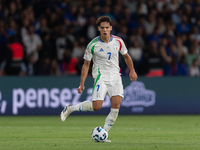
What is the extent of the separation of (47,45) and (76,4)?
2821 millimetres

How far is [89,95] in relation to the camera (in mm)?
15141

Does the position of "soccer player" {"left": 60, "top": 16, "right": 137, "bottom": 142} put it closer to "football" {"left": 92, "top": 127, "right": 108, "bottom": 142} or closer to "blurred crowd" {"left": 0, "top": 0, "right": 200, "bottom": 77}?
"football" {"left": 92, "top": 127, "right": 108, "bottom": 142}

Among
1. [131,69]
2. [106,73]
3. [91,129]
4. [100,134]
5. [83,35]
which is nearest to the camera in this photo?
[100,134]

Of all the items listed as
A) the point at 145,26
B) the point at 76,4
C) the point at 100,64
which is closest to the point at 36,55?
the point at 76,4

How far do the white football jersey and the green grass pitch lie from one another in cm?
129

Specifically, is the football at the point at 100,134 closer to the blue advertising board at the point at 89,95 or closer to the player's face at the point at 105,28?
the player's face at the point at 105,28

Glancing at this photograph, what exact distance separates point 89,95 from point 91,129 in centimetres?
388

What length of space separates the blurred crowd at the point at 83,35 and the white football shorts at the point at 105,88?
6.95 m

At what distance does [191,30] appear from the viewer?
18750 millimetres

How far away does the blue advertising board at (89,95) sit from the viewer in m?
14.7

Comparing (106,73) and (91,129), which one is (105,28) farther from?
(91,129)

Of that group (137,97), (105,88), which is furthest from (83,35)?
(105,88)

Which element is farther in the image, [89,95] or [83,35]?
[83,35]

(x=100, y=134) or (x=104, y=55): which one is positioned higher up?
(x=104, y=55)
